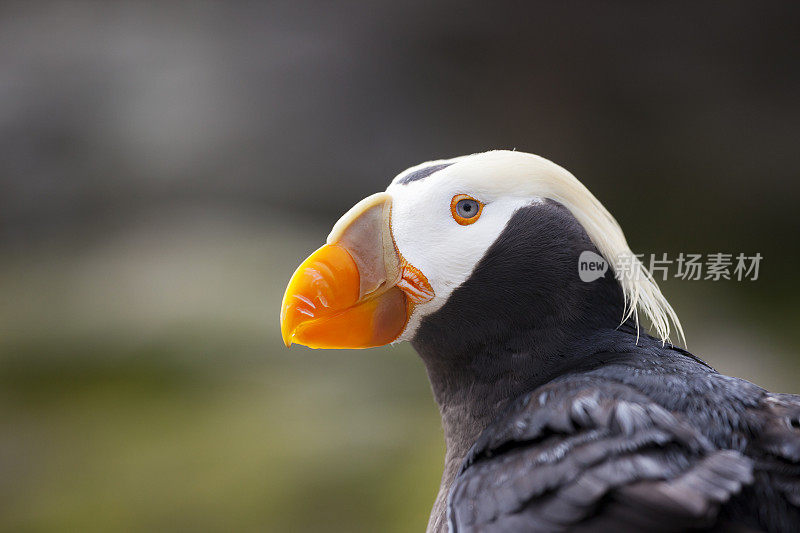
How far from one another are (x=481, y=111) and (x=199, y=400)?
2.58 metres

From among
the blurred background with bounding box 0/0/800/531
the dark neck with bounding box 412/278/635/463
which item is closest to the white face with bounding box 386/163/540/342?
the dark neck with bounding box 412/278/635/463

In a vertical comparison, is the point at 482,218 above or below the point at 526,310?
above

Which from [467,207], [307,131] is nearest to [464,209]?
[467,207]

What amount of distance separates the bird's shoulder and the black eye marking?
0.41 metres

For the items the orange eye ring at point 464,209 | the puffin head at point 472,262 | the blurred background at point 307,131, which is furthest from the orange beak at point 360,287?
the blurred background at point 307,131

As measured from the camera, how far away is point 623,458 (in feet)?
3.23

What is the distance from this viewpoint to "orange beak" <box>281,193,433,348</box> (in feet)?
4.15

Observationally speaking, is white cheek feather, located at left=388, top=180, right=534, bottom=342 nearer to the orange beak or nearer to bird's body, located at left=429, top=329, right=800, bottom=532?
the orange beak

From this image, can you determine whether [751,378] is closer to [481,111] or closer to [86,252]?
[481,111]

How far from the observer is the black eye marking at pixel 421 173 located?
1325 mm

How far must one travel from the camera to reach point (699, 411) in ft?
3.58

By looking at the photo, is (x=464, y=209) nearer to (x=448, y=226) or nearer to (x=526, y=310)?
(x=448, y=226)

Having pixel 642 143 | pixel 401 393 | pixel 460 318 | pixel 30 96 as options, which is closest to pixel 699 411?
pixel 460 318

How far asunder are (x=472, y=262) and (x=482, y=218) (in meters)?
0.08
